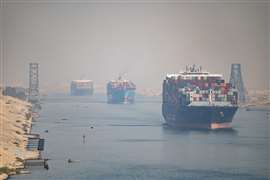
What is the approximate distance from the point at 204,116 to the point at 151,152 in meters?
31.5

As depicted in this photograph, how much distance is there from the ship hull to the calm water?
9.53 ft

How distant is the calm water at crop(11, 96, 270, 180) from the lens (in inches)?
3231

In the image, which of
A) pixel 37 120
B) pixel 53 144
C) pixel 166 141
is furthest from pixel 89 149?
pixel 37 120

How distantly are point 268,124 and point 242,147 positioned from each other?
50.9 meters

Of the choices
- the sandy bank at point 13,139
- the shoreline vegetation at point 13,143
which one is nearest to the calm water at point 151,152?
the shoreline vegetation at point 13,143

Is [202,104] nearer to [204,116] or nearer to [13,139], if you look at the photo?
[204,116]

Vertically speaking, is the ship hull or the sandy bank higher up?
the ship hull

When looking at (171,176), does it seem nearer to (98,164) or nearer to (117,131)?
(98,164)

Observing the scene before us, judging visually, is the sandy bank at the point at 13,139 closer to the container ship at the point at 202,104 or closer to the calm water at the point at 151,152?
the calm water at the point at 151,152

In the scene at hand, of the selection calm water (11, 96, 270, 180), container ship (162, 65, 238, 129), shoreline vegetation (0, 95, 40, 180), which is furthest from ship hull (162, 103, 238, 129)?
shoreline vegetation (0, 95, 40, 180)

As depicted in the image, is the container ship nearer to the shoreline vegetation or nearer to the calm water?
the calm water

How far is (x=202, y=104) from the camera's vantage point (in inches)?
5207

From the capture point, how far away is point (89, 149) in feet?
347

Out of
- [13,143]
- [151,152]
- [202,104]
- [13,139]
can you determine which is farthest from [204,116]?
[13,143]
